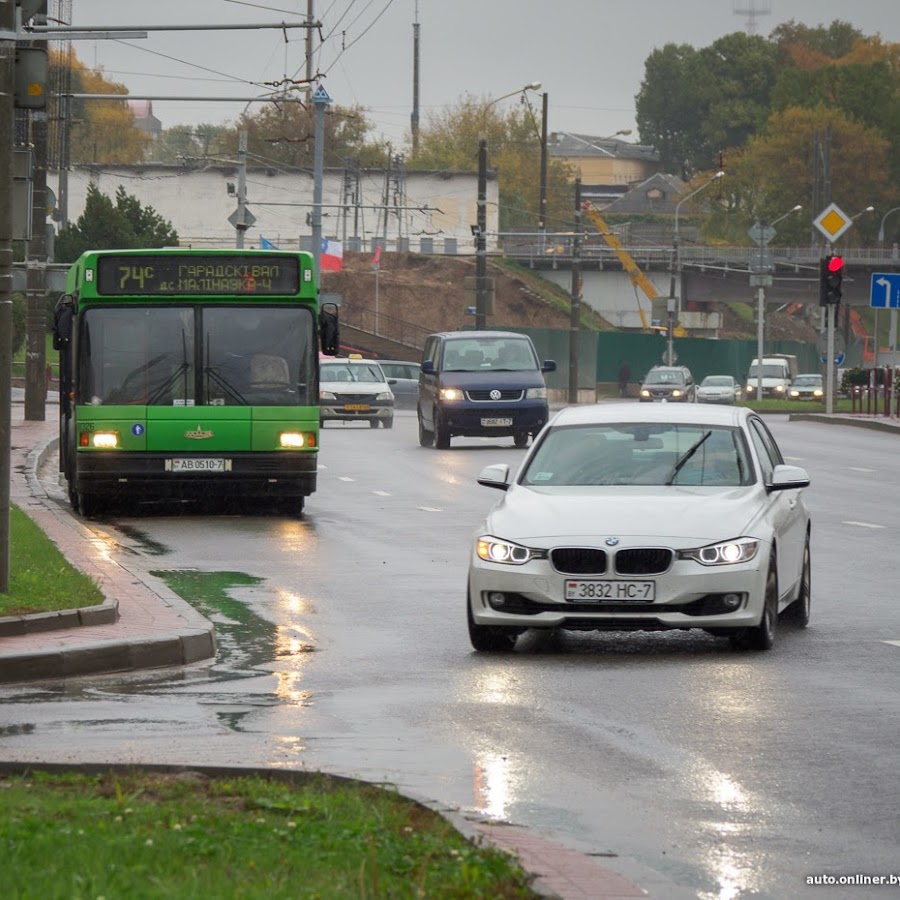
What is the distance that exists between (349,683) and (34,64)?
15.1ft

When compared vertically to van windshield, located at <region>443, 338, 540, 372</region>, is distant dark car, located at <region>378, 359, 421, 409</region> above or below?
below

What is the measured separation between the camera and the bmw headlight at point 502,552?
11.9 metres

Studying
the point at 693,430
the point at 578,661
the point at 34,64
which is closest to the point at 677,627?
the point at 578,661

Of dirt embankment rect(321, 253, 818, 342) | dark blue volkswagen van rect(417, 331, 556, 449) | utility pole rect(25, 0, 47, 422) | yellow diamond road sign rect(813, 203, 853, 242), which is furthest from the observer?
dirt embankment rect(321, 253, 818, 342)

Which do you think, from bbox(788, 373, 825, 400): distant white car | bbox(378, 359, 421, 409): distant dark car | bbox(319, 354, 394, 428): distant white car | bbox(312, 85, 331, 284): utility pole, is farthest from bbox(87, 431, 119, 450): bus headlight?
bbox(788, 373, 825, 400): distant white car

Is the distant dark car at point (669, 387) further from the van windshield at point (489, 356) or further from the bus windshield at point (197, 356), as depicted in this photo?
the bus windshield at point (197, 356)

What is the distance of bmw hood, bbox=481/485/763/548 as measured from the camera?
11.9 m

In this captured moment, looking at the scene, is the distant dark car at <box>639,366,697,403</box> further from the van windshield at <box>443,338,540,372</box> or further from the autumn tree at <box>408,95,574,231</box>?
the autumn tree at <box>408,95,574,231</box>

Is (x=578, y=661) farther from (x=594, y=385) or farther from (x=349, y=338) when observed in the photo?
(x=349, y=338)

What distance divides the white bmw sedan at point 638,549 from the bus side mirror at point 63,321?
11.3m

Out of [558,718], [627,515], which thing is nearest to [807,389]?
[627,515]

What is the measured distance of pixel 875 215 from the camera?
136m

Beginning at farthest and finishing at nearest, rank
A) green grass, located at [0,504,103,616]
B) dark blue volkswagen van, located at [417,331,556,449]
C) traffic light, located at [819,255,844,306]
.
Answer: traffic light, located at [819,255,844,306]
dark blue volkswagen van, located at [417,331,556,449]
green grass, located at [0,504,103,616]

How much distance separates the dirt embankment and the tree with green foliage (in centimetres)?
3425
